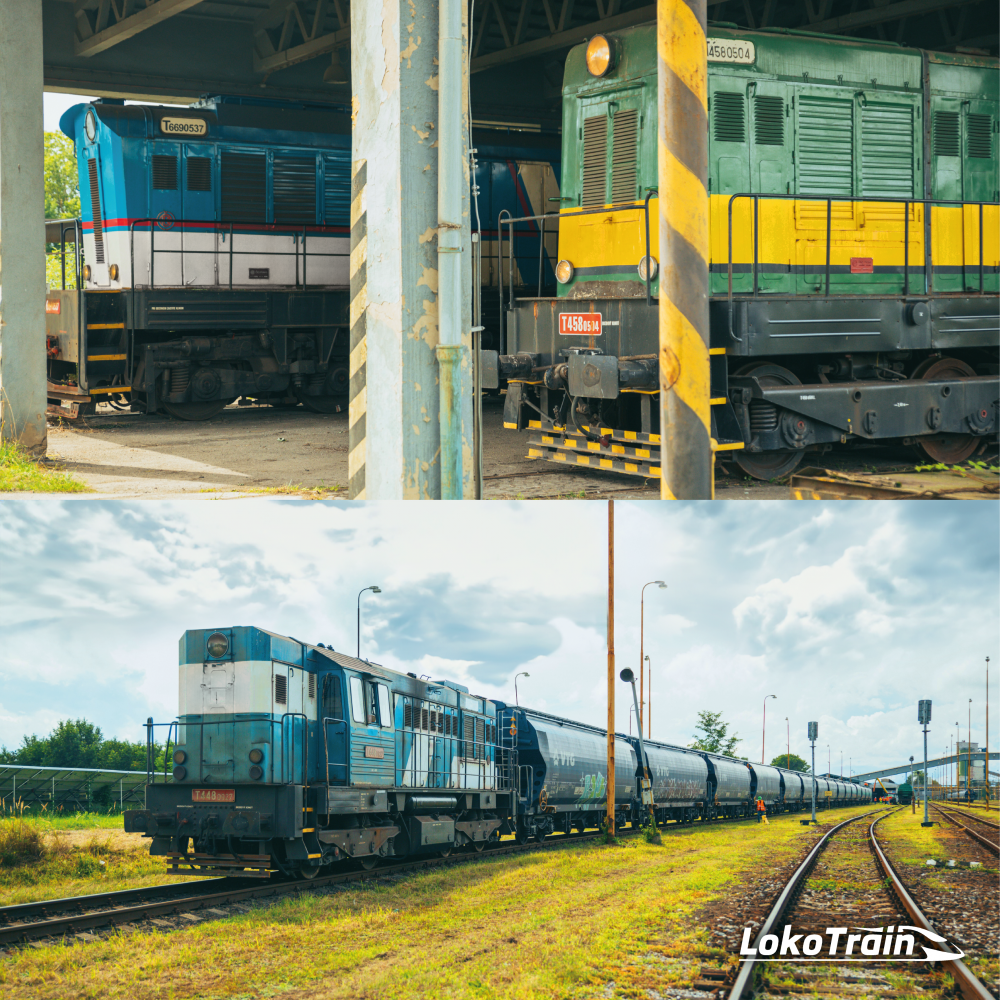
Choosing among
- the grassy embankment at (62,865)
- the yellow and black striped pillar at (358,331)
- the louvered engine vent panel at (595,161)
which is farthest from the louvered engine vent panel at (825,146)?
the grassy embankment at (62,865)

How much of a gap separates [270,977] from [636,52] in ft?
32.0

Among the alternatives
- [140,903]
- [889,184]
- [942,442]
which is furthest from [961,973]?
[889,184]

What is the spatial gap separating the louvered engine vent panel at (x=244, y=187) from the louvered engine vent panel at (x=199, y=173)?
0.23m

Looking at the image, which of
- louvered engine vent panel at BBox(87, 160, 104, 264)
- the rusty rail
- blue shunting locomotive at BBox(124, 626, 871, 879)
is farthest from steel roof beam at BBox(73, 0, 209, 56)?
the rusty rail

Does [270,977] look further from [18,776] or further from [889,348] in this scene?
[18,776]

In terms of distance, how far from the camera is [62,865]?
10.4m

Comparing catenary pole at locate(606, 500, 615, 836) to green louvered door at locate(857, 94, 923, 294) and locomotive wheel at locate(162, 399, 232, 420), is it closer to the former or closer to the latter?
green louvered door at locate(857, 94, 923, 294)

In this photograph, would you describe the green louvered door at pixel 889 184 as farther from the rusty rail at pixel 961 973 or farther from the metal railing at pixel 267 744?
the metal railing at pixel 267 744

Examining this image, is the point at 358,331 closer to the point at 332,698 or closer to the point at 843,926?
the point at 332,698

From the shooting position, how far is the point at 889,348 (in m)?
11.6

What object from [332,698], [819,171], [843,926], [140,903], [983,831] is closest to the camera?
[843,926]

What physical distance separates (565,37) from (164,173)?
717 cm

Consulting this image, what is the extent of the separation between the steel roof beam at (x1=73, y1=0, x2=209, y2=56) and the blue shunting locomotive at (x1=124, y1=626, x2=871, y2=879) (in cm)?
1128

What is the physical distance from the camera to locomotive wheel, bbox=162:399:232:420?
1677 cm
